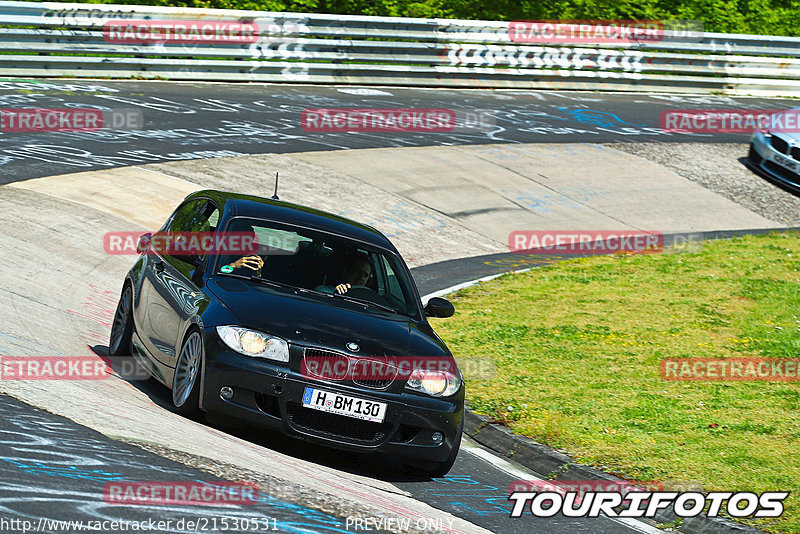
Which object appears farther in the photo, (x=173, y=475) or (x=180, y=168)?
(x=180, y=168)

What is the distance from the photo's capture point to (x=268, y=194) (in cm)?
1630

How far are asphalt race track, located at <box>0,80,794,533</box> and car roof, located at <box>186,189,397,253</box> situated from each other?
151 centimetres

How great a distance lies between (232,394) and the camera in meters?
6.73

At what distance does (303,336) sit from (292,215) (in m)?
1.70

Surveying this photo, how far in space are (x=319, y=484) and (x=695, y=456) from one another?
3.18 m

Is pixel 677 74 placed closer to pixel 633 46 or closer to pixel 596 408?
pixel 633 46

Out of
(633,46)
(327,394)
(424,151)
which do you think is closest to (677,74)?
(633,46)

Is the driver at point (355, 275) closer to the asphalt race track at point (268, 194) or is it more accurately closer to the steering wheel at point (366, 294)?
the steering wheel at point (366, 294)
